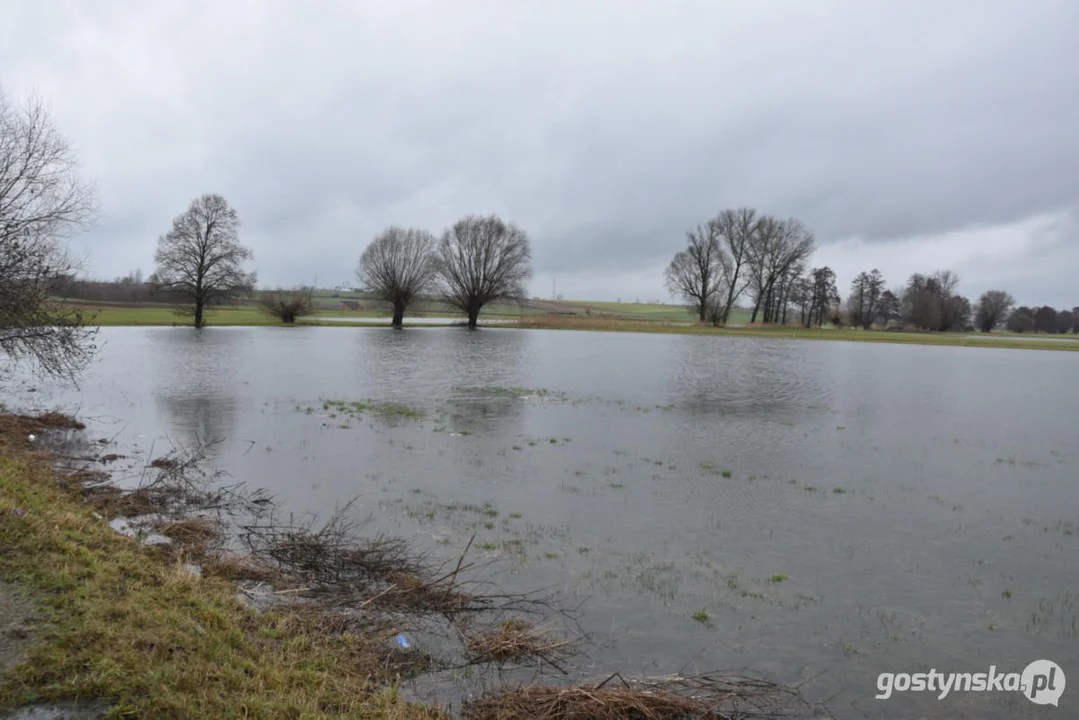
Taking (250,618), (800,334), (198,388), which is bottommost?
(250,618)

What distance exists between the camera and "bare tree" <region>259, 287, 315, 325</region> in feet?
231

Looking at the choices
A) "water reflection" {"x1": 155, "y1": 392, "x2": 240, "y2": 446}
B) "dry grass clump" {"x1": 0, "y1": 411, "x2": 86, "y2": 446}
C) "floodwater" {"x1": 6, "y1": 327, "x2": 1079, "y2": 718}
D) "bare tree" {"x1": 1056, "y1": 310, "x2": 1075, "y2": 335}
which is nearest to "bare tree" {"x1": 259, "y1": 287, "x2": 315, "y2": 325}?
"floodwater" {"x1": 6, "y1": 327, "x2": 1079, "y2": 718}

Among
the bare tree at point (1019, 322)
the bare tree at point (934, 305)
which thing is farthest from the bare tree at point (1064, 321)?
the bare tree at point (934, 305)

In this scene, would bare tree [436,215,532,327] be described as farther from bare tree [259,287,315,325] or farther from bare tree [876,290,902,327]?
bare tree [876,290,902,327]

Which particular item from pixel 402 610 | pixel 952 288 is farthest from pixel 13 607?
pixel 952 288

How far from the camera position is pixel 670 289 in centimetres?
8538

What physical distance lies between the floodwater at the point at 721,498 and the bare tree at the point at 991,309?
11604 cm

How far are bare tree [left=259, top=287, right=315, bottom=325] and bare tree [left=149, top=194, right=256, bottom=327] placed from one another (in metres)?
10.7

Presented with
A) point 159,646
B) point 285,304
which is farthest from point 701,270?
point 159,646

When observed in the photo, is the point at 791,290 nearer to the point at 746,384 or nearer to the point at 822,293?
the point at 822,293

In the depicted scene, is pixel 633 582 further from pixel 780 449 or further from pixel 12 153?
pixel 12 153

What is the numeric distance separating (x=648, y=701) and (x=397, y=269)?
70666 millimetres

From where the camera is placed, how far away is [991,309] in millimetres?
119562

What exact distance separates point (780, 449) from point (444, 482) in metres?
8.08
